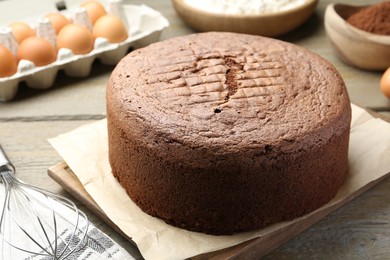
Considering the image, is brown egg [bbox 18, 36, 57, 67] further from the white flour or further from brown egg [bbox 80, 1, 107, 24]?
the white flour

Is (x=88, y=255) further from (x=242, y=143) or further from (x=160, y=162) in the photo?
(x=242, y=143)

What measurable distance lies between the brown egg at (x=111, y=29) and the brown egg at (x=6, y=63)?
22cm

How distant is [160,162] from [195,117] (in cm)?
8

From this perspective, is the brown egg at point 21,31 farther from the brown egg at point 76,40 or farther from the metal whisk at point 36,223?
the metal whisk at point 36,223

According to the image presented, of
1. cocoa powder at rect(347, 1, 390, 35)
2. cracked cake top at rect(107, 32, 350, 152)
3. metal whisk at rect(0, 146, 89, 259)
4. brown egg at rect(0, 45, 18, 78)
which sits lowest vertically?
cocoa powder at rect(347, 1, 390, 35)

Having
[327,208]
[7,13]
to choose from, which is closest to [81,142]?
[327,208]

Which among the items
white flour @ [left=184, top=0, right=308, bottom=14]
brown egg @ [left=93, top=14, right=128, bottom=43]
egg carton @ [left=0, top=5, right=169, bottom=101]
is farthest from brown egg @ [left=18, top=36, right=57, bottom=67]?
white flour @ [left=184, top=0, right=308, bottom=14]

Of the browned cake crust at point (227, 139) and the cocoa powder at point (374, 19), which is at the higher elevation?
the browned cake crust at point (227, 139)

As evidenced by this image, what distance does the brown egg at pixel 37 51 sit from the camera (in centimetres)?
136

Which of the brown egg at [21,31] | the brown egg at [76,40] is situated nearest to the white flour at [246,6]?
the brown egg at [76,40]

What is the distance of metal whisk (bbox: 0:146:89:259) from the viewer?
0.94 metres

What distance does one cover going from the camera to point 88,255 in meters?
0.93

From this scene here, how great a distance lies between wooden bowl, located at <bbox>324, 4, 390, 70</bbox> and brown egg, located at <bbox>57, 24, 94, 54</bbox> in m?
0.53

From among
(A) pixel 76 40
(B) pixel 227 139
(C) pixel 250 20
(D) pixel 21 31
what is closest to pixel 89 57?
(A) pixel 76 40
